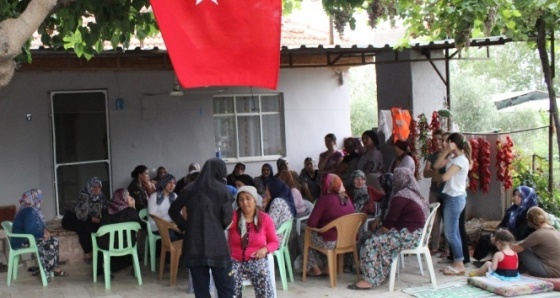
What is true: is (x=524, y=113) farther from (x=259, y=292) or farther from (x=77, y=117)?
(x=259, y=292)

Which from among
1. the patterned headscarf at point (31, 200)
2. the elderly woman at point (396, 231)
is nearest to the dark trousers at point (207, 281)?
the elderly woman at point (396, 231)

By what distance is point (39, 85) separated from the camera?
10.6 meters

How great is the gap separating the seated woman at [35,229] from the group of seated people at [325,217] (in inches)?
0.5

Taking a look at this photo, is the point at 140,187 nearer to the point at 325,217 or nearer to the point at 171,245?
the point at 171,245

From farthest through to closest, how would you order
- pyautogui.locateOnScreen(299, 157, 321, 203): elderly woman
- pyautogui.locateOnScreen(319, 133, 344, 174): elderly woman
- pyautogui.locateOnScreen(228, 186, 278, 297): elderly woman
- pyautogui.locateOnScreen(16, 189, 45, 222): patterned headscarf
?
pyautogui.locateOnScreen(319, 133, 344, 174): elderly woman
pyautogui.locateOnScreen(299, 157, 321, 203): elderly woman
pyautogui.locateOnScreen(16, 189, 45, 222): patterned headscarf
pyautogui.locateOnScreen(228, 186, 278, 297): elderly woman

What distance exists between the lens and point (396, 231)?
7.62 meters

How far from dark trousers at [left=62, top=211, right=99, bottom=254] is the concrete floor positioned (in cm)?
49

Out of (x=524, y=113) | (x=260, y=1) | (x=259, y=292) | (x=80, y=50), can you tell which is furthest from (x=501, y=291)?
(x=524, y=113)

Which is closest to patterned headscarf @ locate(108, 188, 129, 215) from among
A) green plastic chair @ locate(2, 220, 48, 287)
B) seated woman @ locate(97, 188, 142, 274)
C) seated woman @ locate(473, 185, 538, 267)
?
seated woman @ locate(97, 188, 142, 274)

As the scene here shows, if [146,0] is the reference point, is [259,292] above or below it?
below

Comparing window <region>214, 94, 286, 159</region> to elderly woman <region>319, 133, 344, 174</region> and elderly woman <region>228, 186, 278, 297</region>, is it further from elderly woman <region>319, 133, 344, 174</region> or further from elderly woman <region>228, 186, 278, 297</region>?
Answer: elderly woman <region>228, 186, 278, 297</region>

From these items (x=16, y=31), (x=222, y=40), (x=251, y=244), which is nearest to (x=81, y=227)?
(x=251, y=244)

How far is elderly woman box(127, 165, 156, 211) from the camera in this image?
32.9 feet

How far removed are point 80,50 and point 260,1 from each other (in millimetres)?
3189
